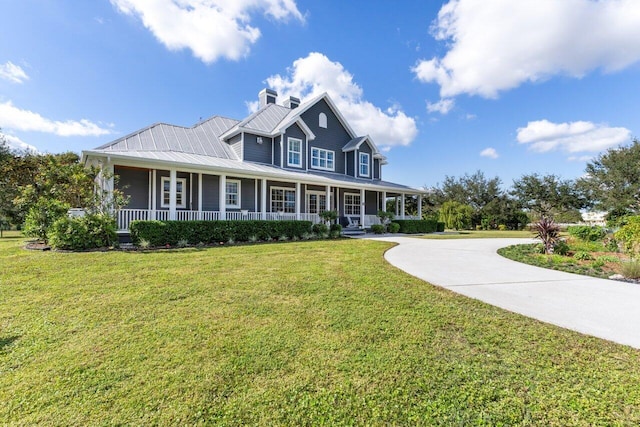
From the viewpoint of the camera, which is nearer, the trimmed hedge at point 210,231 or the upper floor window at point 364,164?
the trimmed hedge at point 210,231

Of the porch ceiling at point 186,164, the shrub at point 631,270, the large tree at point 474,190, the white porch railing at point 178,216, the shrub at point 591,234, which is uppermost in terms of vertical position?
the large tree at point 474,190

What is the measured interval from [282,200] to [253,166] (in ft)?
10.2

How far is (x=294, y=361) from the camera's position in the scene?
2.67 meters

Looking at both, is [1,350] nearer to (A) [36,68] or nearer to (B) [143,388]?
(B) [143,388]

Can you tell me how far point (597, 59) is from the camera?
42.3 feet

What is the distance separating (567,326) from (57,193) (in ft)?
49.5

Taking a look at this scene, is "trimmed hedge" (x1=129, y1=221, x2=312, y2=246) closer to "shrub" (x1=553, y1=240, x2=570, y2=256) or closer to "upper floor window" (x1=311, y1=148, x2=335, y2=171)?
"upper floor window" (x1=311, y1=148, x2=335, y2=171)

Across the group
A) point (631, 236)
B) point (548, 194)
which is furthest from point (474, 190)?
point (631, 236)

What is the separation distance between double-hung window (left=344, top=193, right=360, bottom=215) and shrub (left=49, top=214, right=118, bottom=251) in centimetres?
1378

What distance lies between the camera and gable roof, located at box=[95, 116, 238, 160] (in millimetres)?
14156

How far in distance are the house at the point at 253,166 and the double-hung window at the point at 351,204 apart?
0.24ft

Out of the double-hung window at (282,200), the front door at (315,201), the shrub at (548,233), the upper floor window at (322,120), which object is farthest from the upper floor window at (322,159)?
the shrub at (548,233)

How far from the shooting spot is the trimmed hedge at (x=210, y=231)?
32.8 feet

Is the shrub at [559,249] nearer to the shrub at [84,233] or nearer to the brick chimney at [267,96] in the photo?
the shrub at [84,233]
